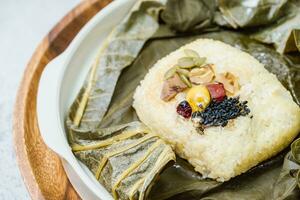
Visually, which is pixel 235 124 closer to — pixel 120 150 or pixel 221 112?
pixel 221 112

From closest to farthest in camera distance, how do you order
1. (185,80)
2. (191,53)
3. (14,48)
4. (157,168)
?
(157,168)
(185,80)
(191,53)
(14,48)

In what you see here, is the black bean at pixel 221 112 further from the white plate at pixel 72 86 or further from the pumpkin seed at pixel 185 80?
the white plate at pixel 72 86

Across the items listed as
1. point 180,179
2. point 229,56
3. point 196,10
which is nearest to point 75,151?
point 180,179

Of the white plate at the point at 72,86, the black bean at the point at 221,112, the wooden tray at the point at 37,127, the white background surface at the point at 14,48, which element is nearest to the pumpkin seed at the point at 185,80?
the black bean at the point at 221,112

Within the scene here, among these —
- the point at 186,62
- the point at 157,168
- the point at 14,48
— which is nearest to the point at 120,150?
the point at 157,168

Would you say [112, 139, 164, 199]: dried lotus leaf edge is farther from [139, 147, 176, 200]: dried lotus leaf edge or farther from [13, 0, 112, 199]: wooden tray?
[13, 0, 112, 199]: wooden tray

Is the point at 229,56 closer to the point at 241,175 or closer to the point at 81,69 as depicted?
the point at 241,175
